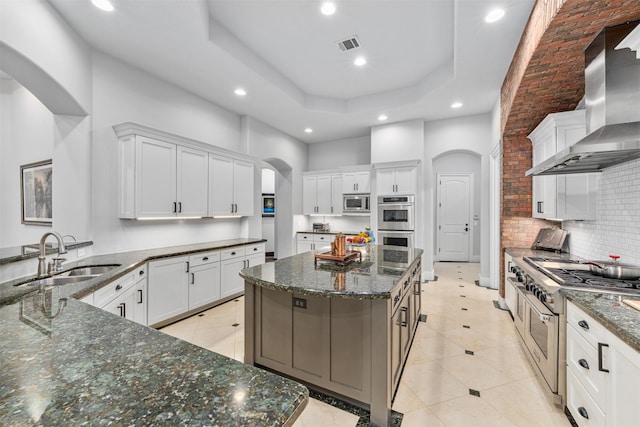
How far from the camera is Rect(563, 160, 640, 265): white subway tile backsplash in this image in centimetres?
214

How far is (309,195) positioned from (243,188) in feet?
7.12

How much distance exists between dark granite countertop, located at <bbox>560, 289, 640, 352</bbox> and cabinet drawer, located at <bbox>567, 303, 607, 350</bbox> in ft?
0.15

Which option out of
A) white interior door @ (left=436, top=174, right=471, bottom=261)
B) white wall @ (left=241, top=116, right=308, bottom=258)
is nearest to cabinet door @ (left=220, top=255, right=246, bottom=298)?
white wall @ (left=241, top=116, right=308, bottom=258)

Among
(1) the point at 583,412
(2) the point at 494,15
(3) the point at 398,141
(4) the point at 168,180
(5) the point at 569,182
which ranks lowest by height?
(1) the point at 583,412

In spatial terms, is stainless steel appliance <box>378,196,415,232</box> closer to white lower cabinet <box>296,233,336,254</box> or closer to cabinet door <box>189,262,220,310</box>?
white lower cabinet <box>296,233,336,254</box>

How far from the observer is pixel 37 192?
11.5ft

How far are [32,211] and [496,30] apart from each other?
582 centimetres

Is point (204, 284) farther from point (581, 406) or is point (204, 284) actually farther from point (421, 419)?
point (581, 406)

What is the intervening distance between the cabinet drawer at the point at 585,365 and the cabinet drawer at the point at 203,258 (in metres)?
3.68

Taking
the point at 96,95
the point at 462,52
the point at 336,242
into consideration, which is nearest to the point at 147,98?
the point at 96,95

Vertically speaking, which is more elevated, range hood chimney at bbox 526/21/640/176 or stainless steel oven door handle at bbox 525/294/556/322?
Result: range hood chimney at bbox 526/21/640/176

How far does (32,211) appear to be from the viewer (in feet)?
11.7

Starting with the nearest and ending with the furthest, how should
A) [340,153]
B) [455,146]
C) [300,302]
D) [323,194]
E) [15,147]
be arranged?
[300,302] < [15,147] < [455,146] < [323,194] < [340,153]

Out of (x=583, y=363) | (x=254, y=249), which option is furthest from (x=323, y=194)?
(x=583, y=363)
